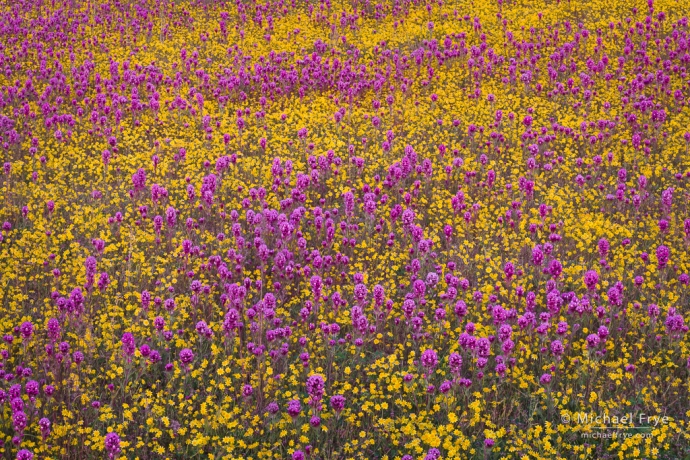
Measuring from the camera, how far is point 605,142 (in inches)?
536

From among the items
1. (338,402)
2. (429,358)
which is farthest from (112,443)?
(429,358)

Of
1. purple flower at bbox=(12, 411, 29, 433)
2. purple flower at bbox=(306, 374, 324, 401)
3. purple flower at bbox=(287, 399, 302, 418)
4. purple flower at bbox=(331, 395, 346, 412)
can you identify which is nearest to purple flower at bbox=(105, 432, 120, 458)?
purple flower at bbox=(12, 411, 29, 433)

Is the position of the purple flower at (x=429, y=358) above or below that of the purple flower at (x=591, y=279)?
below

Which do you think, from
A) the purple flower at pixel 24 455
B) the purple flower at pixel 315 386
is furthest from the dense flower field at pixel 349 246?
the purple flower at pixel 315 386

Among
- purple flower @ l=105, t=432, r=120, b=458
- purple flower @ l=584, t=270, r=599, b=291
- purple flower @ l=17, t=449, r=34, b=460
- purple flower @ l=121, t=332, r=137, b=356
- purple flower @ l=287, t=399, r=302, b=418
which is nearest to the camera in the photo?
purple flower @ l=17, t=449, r=34, b=460

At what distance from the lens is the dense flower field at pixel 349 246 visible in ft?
23.6

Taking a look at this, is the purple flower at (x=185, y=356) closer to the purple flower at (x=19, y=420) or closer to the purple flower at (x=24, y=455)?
the purple flower at (x=19, y=420)

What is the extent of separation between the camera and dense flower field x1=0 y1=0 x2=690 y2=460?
7195mm

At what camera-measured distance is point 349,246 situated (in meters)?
10.4

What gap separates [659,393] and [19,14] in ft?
80.9

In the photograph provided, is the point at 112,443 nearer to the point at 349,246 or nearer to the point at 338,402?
the point at 338,402

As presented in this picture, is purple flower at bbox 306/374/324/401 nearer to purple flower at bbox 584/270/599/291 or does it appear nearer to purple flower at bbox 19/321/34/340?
purple flower at bbox 19/321/34/340

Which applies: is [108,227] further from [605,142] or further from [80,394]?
[605,142]

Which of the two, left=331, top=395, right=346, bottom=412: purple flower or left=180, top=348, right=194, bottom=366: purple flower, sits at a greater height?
left=180, top=348, right=194, bottom=366: purple flower
